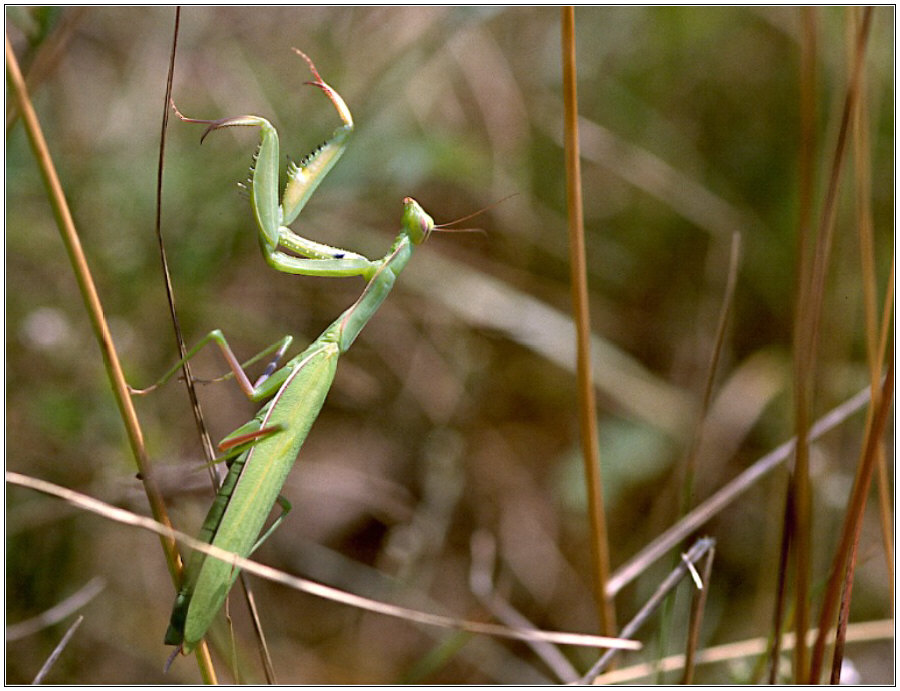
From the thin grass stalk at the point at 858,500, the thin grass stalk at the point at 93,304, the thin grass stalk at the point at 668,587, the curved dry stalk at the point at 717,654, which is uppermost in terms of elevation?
the thin grass stalk at the point at 93,304

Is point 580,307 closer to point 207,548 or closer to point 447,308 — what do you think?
point 207,548

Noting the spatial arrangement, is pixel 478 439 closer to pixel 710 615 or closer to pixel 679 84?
pixel 710 615

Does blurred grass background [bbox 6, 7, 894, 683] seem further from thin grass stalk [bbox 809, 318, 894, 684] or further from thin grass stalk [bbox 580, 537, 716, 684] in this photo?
thin grass stalk [bbox 809, 318, 894, 684]

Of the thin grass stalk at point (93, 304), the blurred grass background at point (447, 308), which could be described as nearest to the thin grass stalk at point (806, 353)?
the blurred grass background at point (447, 308)

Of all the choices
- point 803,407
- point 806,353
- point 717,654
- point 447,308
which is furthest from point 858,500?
point 447,308

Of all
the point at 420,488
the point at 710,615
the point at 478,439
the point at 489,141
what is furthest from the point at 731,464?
the point at 489,141

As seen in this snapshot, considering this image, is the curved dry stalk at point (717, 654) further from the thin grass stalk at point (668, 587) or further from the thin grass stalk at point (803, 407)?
the thin grass stalk at point (803, 407)
